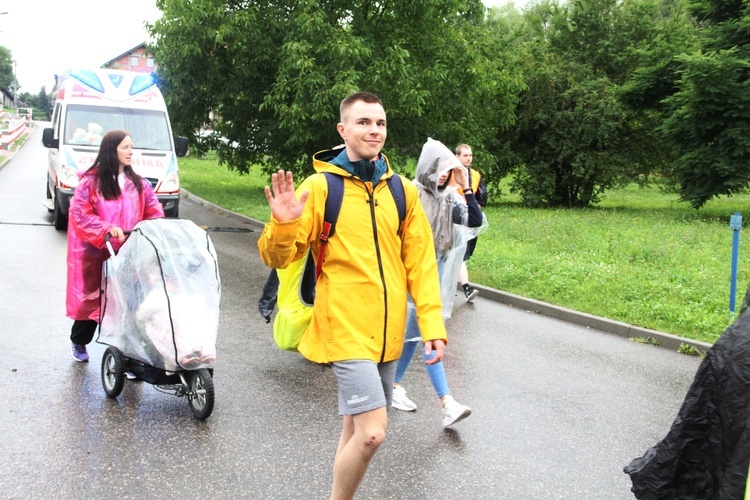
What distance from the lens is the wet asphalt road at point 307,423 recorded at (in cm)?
423

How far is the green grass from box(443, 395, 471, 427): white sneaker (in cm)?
406

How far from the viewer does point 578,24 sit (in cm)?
3109

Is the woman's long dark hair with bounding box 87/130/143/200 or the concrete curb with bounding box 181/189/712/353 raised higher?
the woman's long dark hair with bounding box 87/130/143/200

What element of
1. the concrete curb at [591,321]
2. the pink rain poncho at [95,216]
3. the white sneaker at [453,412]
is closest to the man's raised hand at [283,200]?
the white sneaker at [453,412]

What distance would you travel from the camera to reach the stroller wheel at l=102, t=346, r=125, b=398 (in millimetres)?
5246

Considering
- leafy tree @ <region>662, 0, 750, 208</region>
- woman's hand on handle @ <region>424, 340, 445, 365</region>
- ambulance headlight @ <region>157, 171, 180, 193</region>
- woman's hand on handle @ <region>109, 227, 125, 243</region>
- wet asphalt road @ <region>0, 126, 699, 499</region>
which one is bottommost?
wet asphalt road @ <region>0, 126, 699, 499</region>

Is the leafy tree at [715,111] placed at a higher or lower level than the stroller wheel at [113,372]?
higher

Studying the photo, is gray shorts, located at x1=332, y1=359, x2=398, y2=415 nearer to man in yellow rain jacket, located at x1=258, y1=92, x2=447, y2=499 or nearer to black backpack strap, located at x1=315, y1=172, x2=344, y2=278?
man in yellow rain jacket, located at x1=258, y1=92, x2=447, y2=499

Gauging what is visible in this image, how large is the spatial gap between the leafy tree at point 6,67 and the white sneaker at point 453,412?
154m

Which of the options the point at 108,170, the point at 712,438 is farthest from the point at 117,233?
the point at 712,438

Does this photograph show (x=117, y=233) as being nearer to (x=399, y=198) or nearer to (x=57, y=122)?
(x=399, y=198)

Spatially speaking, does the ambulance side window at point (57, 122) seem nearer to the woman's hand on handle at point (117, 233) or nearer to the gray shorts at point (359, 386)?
the woman's hand on handle at point (117, 233)

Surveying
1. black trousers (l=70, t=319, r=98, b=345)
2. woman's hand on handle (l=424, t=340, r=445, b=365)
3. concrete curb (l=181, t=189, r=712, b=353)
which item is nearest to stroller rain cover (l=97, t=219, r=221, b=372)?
black trousers (l=70, t=319, r=98, b=345)

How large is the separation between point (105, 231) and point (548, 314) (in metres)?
5.76
